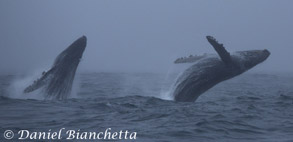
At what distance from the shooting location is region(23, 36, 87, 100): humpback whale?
12.8m

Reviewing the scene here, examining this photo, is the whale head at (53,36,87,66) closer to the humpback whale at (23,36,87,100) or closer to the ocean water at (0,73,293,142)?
the humpback whale at (23,36,87,100)

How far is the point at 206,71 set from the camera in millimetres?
12906

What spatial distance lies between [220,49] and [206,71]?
4.73 ft

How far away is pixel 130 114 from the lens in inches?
409

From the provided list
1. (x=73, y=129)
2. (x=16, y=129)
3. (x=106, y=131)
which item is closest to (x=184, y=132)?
(x=106, y=131)

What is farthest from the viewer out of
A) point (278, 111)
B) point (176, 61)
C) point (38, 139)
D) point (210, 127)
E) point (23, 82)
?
point (23, 82)

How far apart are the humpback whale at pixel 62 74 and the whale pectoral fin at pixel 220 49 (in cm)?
484

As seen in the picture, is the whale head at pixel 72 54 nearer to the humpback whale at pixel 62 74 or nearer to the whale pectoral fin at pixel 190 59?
the humpback whale at pixel 62 74

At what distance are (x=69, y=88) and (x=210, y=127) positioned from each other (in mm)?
6398

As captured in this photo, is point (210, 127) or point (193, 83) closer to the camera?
point (210, 127)

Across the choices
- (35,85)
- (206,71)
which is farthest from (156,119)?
(35,85)

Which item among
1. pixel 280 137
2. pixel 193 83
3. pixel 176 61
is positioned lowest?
pixel 280 137

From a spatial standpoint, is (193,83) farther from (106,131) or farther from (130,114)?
(106,131)

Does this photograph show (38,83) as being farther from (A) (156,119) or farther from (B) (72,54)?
(A) (156,119)
